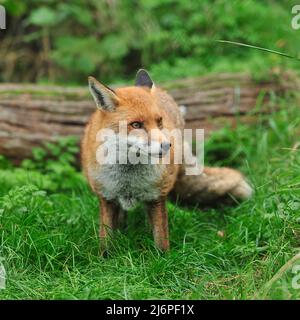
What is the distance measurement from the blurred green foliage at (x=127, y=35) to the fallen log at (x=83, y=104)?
69.5 inches

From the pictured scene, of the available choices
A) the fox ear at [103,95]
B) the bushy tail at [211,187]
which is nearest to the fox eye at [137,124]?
the fox ear at [103,95]

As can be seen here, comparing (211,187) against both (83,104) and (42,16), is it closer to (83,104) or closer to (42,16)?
(83,104)

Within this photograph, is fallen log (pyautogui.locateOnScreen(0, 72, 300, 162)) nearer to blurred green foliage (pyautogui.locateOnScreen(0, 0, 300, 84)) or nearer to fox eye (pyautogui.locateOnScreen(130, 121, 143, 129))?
blurred green foliage (pyautogui.locateOnScreen(0, 0, 300, 84))

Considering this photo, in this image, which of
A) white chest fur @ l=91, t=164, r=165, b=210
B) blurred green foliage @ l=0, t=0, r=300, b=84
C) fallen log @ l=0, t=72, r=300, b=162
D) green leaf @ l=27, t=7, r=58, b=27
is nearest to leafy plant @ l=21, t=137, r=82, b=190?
fallen log @ l=0, t=72, r=300, b=162

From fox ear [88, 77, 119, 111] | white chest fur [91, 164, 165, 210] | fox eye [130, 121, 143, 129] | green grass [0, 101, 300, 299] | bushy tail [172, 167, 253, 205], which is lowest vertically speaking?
green grass [0, 101, 300, 299]

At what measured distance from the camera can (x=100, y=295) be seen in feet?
14.4

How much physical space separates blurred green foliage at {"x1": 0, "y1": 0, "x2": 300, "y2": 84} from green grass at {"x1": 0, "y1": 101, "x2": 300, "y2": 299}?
4.10 m

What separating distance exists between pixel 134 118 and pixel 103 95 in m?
0.33

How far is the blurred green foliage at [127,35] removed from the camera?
10164 millimetres

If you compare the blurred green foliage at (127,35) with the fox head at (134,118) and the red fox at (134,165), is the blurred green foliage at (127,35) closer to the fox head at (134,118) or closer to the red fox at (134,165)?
the red fox at (134,165)

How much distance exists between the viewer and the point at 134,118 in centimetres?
470

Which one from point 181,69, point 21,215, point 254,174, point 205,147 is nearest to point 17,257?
point 21,215

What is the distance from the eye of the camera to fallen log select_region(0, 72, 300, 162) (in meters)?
7.31

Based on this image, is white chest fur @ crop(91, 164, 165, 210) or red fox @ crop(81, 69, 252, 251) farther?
white chest fur @ crop(91, 164, 165, 210)
